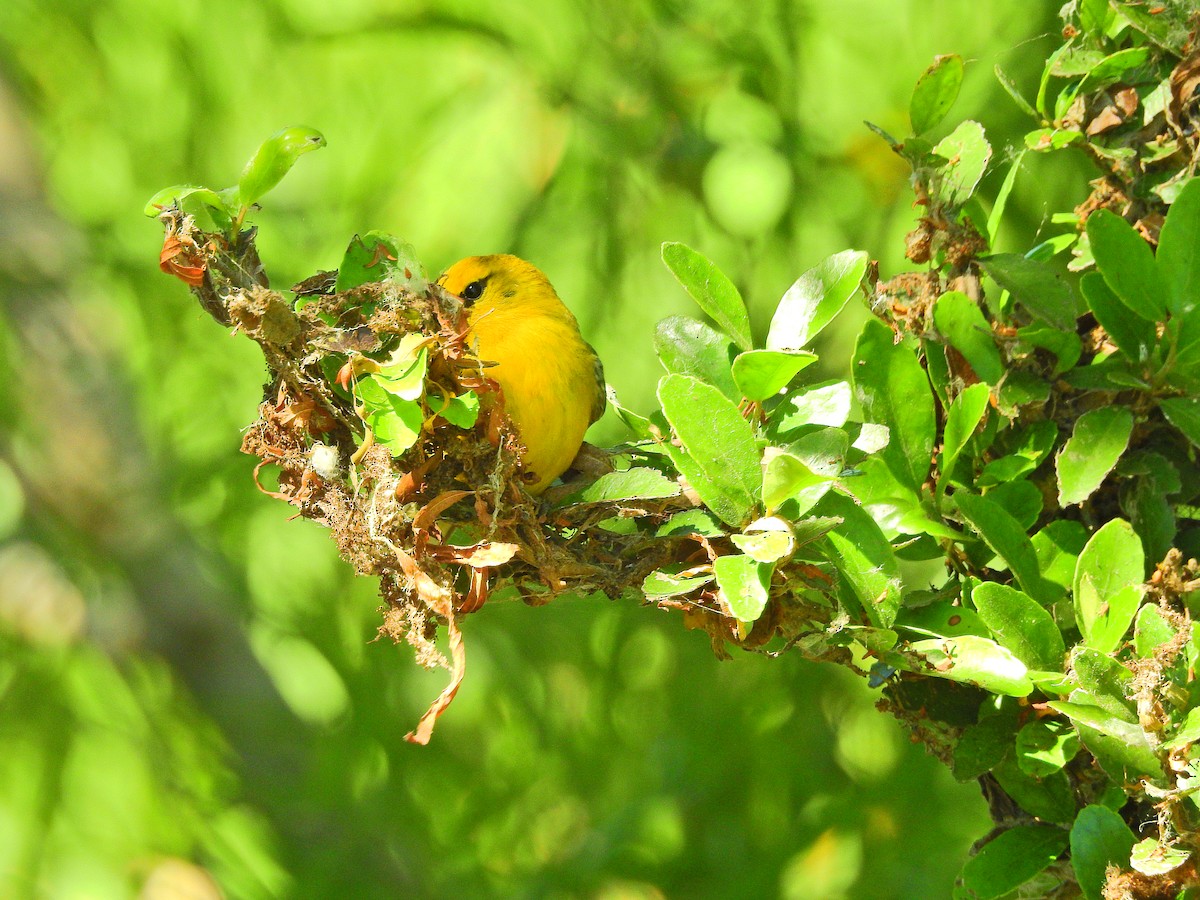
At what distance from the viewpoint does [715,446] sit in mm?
349

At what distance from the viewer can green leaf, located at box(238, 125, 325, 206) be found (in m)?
0.34

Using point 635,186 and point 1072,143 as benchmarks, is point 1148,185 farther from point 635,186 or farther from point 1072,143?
point 635,186

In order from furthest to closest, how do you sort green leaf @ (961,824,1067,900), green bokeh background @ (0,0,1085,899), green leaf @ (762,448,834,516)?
green bokeh background @ (0,0,1085,899) < green leaf @ (961,824,1067,900) < green leaf @ (762,448,834,516)

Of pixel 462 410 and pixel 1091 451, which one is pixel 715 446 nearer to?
pixel 462 410

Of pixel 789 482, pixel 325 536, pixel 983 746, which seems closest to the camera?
pixel 789 482

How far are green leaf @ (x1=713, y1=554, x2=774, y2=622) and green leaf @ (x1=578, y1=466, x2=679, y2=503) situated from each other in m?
0.05

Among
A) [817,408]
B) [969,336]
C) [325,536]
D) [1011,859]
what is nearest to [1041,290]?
[969,336]

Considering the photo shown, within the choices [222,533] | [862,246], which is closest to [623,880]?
[222,533]

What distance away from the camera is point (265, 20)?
79cm

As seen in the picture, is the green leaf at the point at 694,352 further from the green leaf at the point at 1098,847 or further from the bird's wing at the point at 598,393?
A: the green leaf at the point at 1098,847

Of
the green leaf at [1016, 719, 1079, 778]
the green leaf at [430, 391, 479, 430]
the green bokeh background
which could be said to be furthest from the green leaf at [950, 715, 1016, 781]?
the green bokeh background

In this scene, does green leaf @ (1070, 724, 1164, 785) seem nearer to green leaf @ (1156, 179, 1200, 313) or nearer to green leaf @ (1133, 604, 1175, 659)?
green leaf @ (1133, 604, 1175, 659)

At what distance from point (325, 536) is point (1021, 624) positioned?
58cm

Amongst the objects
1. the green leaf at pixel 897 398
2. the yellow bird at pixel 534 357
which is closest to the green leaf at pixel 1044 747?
the green leaf at pixel 897 398
